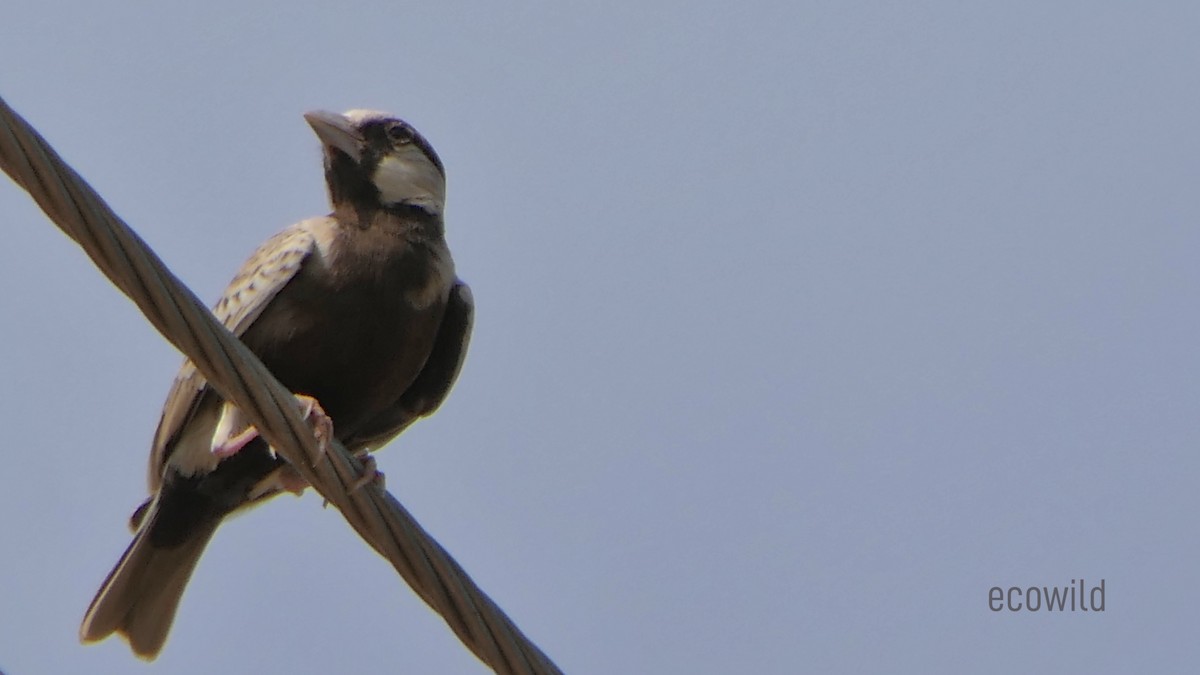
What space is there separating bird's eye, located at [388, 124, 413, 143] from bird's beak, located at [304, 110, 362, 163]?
0.54 feet

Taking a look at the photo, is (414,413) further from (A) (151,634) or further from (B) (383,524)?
(B) (383,524)

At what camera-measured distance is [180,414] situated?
5.80m

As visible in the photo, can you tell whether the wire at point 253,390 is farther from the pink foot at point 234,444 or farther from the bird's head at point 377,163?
the bird's head at point 377,163

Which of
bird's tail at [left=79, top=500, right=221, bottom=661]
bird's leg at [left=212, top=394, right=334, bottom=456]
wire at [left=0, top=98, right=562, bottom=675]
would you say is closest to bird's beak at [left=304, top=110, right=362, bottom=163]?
bird's leg at [left=212, top=394, right=334, bottom=456]

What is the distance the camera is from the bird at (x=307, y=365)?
5.78 m

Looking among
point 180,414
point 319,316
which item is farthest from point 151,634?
point 319,316

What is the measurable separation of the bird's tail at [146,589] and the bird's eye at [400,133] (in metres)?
1.67

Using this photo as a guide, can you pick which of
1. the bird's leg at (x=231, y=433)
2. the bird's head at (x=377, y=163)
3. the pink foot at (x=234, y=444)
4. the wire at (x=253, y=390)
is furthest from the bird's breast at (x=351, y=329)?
the wire at (x=253, y=390)

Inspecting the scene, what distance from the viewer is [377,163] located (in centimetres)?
656

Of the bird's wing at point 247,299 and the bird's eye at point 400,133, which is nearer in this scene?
the bird's wing at point 247,299

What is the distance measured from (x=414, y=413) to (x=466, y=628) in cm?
261

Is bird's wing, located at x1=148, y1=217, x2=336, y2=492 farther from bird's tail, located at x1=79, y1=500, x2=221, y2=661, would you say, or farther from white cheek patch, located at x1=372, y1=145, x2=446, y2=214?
white cheek patch, located at x1=372, y1=145, x2=446, y2=214

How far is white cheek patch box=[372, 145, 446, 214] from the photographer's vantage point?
21.1 ft

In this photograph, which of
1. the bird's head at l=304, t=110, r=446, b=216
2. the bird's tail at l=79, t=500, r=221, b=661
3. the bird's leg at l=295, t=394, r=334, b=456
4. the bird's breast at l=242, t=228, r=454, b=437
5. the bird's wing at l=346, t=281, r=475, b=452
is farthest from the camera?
the bird's head at l=304, t=110, r=446, b=216
